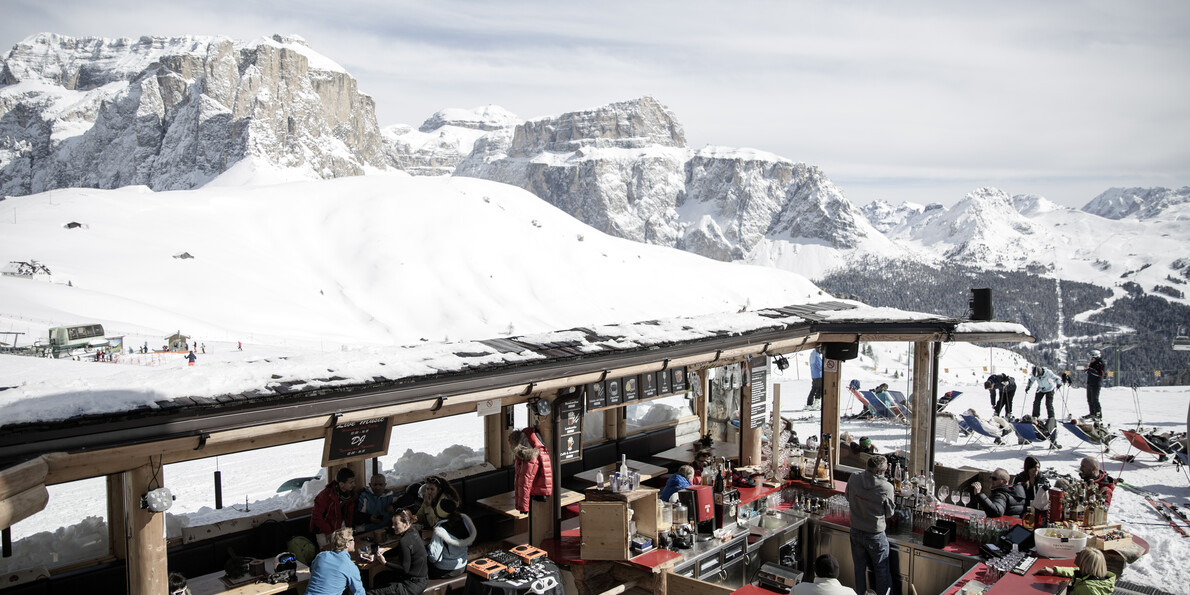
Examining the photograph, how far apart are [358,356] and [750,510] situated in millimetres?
5171

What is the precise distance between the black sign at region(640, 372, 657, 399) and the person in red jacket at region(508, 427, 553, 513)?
1.49 metres

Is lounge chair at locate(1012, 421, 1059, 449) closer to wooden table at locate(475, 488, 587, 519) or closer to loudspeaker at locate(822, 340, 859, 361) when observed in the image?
loudspeaker at locate(822, 340, 859, 361)

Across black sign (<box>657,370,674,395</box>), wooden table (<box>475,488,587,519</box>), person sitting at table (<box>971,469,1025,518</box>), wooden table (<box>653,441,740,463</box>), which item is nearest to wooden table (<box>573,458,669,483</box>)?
wooden table (<box>653,441,740,463</box>)

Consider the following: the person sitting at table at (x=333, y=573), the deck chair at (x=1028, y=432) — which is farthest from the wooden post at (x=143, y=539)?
the deck chair at (x=1028, y=432)

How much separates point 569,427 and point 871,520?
3.33 metres

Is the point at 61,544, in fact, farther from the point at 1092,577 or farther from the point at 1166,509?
the point at 1166,509

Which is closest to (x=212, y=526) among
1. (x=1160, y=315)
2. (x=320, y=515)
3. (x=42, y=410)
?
(x=320, y=515)

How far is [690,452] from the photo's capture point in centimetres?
1152

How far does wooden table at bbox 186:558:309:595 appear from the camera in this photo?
21.4 feet

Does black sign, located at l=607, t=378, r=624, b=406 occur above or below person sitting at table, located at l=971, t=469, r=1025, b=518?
above

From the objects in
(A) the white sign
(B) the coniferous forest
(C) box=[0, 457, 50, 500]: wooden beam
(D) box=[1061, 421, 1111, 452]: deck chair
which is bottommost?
(B) the coniferous forest

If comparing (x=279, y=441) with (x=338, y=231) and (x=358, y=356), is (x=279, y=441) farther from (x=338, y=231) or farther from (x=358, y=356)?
(x=338, y=231)

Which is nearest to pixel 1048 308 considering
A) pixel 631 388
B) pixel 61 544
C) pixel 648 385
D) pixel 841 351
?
pixel 841 351

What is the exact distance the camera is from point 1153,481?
40.8 ft
